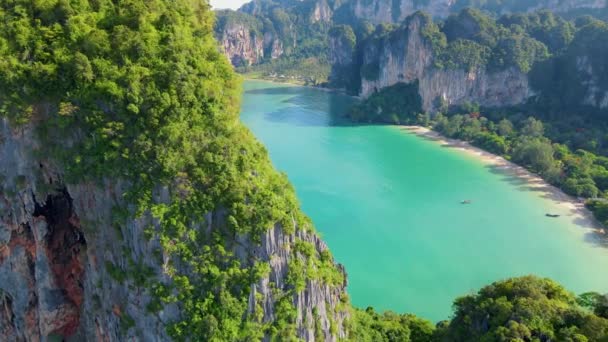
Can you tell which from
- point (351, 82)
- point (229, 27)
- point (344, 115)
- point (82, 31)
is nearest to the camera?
point (82, 31)

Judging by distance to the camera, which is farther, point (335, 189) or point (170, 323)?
point (335, 189)

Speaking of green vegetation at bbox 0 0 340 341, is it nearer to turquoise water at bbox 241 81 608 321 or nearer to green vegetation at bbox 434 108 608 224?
turquoise water at bbox 241 81 608 321

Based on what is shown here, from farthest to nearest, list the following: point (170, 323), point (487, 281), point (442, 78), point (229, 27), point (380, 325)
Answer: point (229, 27) < point (442, 78) < point (487, 281) < point (380, 325) < point (170, 323)

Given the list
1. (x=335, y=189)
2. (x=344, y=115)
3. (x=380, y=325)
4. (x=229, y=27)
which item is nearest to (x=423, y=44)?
(x=344, y=115)

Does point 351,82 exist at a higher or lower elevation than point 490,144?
higher

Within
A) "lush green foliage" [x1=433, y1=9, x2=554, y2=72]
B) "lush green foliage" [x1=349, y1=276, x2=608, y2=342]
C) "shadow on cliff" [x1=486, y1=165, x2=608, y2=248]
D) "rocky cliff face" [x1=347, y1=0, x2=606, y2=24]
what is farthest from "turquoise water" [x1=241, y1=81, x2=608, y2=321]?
"rocky cliff face" [x1=347, y1=0, x2=606, y2=24]

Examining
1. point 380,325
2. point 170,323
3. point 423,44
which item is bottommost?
point 380,325

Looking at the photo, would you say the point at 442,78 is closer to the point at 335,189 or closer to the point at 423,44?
the point at 423,44

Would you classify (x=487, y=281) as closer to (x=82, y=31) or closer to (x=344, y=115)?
(x=82, y=31)

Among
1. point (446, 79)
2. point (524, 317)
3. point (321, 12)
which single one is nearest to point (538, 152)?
point (446, 79)
